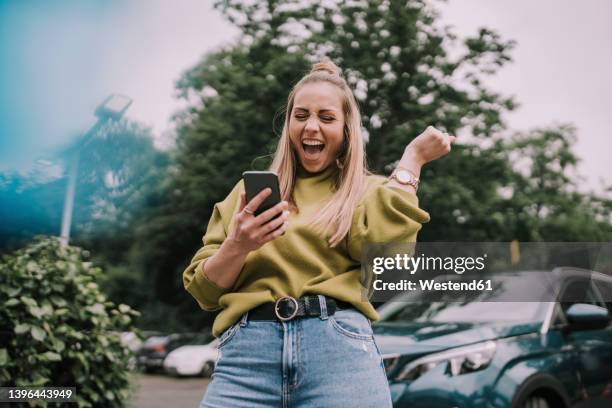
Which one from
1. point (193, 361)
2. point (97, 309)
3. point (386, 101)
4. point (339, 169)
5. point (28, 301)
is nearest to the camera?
point (339, 169)

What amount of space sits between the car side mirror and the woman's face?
3.33 m

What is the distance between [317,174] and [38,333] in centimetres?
308

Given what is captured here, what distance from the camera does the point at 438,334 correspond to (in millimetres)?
4098

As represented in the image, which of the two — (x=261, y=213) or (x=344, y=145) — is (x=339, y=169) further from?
(x=261, y=213)

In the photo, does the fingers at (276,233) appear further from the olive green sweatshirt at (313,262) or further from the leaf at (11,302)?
the leaf at (11,302)

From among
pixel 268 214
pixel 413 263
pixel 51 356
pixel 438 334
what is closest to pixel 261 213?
pixel 268 214

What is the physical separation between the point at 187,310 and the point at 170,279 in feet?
5.61

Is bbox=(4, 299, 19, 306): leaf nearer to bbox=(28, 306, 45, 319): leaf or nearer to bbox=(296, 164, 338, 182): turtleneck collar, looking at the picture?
bbox=(28, 306, 45, 319): leaf

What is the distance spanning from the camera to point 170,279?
19375mm

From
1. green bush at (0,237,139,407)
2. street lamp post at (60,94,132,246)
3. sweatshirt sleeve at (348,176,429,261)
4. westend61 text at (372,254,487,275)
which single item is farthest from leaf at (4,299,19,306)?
sweatshirt sleeve at (348,176,429,261)

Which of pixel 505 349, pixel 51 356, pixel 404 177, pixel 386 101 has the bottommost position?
pixel 505 349

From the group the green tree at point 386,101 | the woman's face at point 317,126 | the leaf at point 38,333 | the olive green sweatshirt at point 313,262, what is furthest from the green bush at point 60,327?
the green tree at point 386,101

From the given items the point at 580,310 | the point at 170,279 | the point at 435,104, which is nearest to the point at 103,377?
the point at 580,310

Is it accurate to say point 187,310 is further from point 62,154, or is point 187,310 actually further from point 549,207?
point 62,154
